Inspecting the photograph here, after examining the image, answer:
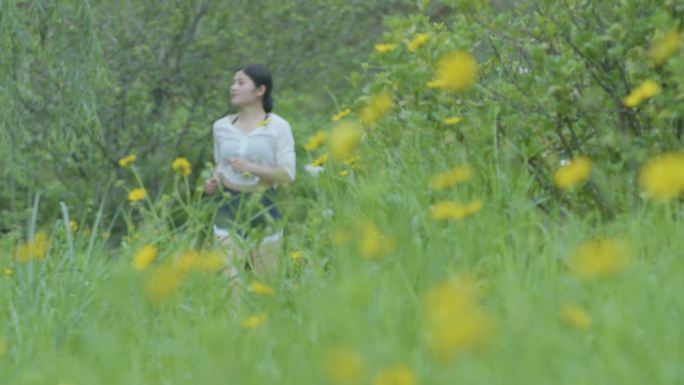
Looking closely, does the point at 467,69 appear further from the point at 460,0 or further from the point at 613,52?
the point at 460,0

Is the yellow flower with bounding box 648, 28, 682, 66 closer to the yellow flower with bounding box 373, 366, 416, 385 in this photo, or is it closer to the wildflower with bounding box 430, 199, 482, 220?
the wildflower with bounding box 430, 199, 482, 220

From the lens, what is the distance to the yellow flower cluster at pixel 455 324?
8.00ft

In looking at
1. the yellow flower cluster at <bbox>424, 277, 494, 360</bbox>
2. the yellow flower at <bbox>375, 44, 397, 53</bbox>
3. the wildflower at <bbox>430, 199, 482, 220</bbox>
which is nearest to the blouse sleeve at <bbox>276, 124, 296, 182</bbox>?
the yellow flower at <bbox>375, 44, 397, 53</bbox>

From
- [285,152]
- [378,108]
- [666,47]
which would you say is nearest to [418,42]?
[378,108]

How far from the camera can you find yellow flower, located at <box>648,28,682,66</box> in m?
3.98

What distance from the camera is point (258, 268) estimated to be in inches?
185

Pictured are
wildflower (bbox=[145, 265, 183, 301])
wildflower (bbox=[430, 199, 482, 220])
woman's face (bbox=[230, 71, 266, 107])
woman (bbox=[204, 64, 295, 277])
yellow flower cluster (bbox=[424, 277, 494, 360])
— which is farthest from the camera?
woman's face (bbox=[230, 71, 266, 107])

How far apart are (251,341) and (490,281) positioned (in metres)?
0.60

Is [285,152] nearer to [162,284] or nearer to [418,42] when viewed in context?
[418,42]

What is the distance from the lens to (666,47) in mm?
3973

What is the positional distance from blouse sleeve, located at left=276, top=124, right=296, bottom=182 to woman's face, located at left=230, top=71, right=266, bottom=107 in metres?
0.35

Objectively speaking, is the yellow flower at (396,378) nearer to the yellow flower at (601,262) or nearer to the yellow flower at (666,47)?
the yellow flower at (601,262)

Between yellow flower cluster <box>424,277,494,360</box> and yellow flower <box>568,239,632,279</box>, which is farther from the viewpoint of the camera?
yellow flower <box>568,239,632,279</box>

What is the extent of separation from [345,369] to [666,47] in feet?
6.11
